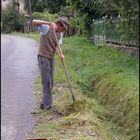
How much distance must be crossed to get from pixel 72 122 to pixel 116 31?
38.3 ft

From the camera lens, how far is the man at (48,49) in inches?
365

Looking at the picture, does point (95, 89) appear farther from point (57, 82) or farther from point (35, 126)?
point (35, 126)

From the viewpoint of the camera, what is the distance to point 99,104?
10961mm

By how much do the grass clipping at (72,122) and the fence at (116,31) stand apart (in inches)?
152

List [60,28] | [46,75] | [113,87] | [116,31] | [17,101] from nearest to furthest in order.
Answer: [60,28], [46,75], [17,101], [113,87], [116,31]

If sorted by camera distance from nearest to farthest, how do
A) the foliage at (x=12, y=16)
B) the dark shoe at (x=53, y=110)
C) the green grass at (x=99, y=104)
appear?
the green grass at (x=99, y=104) → the dark shoe at (x=53, y=110) → the foliage at (x=12, y=16)

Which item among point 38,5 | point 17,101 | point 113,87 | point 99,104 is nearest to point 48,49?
point 17,101

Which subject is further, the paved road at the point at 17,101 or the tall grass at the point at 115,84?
the tall grass at the point at 115,84

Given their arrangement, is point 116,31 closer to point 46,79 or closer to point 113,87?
point 113,87

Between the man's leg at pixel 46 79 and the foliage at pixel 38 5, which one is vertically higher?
the foliage at pixel 38 5

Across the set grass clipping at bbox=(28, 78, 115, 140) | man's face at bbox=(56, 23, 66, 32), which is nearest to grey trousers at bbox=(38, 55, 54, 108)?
grass clipping at bbox=(28, 78, 115, 140)

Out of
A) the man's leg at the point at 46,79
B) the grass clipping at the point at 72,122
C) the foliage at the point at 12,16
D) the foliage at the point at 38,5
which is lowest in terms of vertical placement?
the grass clipping at the point at 72,122

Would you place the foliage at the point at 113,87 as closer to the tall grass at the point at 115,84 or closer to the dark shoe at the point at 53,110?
the tall grass at the point at 115,84

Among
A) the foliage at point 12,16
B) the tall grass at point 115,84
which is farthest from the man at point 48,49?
the foliage at point 12,16
